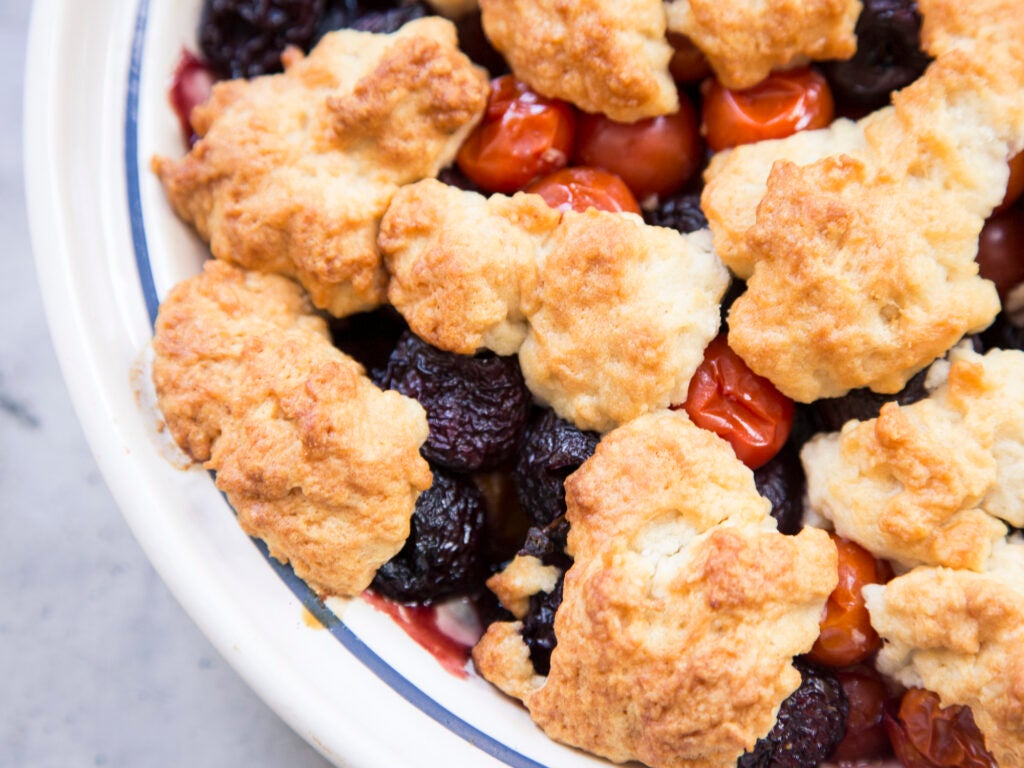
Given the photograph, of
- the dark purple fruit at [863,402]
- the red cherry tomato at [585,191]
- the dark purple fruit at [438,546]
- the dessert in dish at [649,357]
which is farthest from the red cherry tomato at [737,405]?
the dark purple fruit at [438,546]

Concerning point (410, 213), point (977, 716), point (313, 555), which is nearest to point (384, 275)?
point (410, 213)

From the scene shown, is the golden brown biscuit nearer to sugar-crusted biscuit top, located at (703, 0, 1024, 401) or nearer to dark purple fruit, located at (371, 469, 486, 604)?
sugar-crusted biscuit top, located at (703, 0, 1024, 401)

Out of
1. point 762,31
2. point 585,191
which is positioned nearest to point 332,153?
point 585,191

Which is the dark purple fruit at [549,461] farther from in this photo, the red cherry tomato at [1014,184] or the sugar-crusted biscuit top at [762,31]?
the red cherry tomato at [1014,184]

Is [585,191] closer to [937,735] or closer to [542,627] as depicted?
[542,627]

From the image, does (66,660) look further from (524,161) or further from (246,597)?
(524,161)

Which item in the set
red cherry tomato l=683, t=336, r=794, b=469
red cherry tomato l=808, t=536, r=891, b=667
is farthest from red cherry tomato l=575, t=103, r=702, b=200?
red cherry tomato l=808, t=536, r=891, b=667
